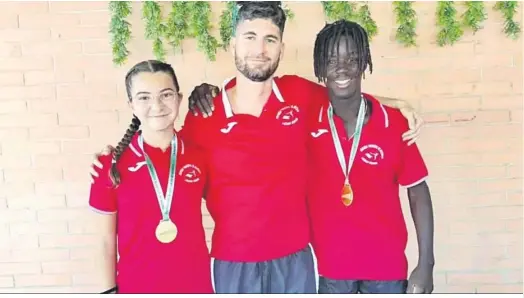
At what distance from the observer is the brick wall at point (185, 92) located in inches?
106

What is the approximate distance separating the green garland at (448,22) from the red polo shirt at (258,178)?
78cm

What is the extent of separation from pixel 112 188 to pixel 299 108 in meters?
0.84

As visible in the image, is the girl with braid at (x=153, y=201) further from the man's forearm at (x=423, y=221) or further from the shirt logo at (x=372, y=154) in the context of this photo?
the man's forearm at (x=423, y=221)

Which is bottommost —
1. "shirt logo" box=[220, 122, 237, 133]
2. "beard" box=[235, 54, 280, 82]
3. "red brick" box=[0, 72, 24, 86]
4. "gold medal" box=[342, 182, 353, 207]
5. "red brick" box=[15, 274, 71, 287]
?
"red brick" box=[15, 274, 71, 287]

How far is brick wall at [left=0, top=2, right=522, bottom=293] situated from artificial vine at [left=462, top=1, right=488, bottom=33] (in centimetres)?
5

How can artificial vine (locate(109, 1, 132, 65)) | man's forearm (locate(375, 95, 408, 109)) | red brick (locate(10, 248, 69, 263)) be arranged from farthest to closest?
red brick (locate(10, 248, 69, 263)) < artificial vine (locate(109, 1, 132, 65)) < man's forearm (locate(375, 95, 408, 109))

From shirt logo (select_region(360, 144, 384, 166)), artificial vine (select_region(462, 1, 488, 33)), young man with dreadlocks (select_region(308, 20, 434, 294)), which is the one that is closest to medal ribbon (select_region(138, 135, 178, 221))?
young man with dreadlocks (select_region(308, 20, 434, 294))

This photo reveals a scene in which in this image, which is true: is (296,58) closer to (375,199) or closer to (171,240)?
(375,199)

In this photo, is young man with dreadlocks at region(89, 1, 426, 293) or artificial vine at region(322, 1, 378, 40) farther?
artificial vine at region(322, 1, 378, 40)

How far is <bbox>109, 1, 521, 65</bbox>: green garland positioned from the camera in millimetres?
2650

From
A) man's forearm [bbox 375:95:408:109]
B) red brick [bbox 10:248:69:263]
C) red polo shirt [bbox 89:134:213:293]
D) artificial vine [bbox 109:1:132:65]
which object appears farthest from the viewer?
red brick [bbox 10:248:69:263]

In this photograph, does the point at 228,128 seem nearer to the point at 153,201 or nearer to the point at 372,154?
the point at 153,201

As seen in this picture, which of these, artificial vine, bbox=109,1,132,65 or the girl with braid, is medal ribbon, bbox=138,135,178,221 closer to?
the girl with braid

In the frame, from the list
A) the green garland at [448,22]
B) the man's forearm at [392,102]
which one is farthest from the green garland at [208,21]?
the man's forearm at [392,102]
